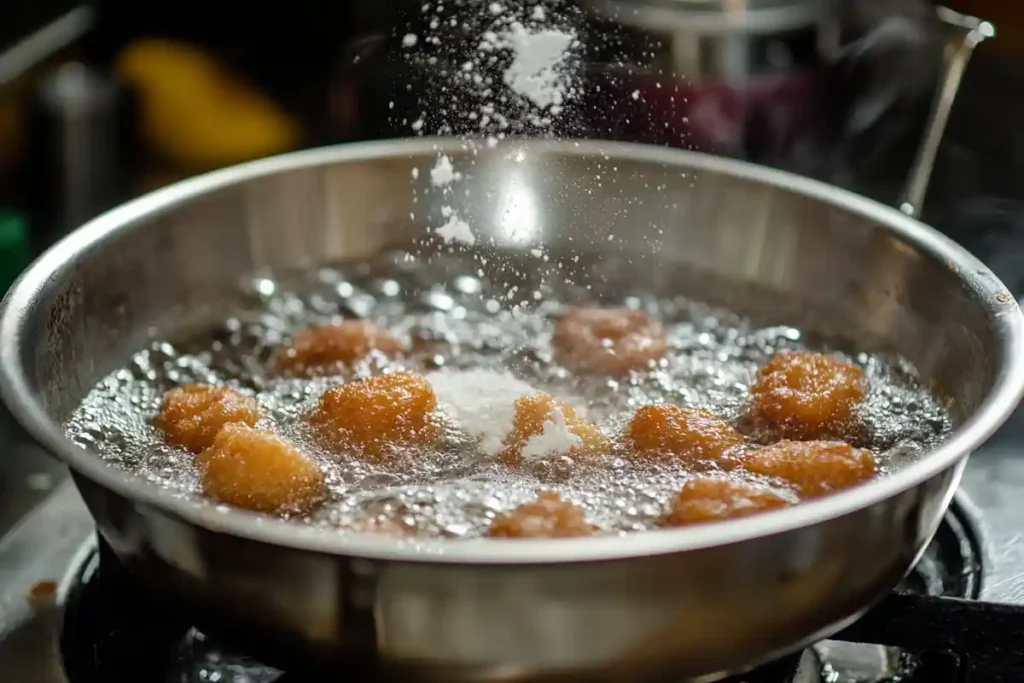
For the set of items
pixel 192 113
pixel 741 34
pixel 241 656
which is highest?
pixel 741 34

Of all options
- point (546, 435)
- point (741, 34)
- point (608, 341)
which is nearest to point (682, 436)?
point (546, 435)

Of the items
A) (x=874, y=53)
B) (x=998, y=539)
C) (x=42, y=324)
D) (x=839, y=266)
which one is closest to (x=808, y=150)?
(x=874, y=53)

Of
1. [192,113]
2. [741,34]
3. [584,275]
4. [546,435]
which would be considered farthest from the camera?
[192,113]

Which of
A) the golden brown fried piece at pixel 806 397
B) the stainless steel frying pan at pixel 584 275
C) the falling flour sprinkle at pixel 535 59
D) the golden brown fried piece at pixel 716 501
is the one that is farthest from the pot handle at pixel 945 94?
the golden brown fried piece at pixel 716 501

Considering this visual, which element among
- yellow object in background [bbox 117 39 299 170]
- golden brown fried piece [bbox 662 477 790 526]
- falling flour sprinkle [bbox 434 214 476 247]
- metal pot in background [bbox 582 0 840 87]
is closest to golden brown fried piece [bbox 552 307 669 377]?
falling flour sprinkle [bbox 434 214 476 247]

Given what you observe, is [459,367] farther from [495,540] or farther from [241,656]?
[495,540]

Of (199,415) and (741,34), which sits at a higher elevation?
(741,34)
